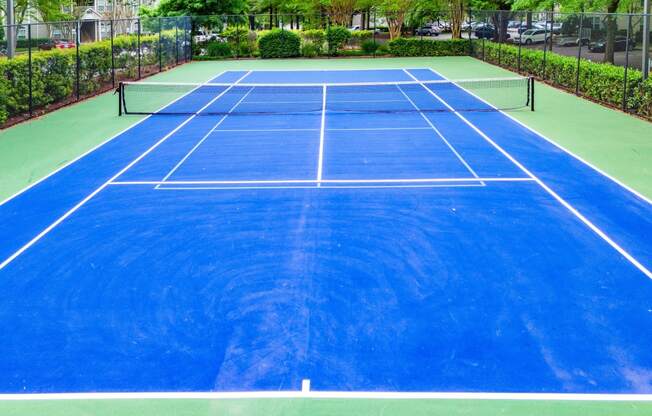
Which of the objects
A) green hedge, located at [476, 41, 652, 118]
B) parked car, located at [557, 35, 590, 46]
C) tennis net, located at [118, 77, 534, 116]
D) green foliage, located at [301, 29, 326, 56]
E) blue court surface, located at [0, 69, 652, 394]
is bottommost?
blue court surface, located at [0, 69, 652, 394]

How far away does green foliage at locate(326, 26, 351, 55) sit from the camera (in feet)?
149

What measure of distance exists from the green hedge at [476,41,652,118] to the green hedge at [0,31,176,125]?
1662cm

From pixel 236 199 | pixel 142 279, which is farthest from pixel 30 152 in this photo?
pixel 142 279

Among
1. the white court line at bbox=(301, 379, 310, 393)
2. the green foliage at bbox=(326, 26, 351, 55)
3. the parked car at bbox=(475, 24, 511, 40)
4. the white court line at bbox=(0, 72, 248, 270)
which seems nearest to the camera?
the white court line at bbox=(301, 379, 310, 393)

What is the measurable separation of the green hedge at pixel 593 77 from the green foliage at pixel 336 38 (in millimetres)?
13667

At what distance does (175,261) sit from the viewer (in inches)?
368

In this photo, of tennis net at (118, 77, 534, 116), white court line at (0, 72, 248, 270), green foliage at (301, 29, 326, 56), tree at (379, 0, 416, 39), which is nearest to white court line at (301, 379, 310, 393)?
white court line at (0, 72, 248, 270)

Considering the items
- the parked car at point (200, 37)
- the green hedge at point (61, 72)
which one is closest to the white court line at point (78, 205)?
the green hedge at point (61, 72)

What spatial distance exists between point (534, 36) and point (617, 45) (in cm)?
758

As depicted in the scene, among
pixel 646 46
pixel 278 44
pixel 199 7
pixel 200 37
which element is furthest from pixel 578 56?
pixel 199 7

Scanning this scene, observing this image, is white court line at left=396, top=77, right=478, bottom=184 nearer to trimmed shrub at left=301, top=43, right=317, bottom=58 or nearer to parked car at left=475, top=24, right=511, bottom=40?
parked car at left=475, top=24, right=511, bottom=40

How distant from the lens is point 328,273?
→ 885 centimetres

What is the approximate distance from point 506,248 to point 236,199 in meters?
4.55

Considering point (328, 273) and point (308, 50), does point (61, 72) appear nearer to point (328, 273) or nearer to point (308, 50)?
point (328, 273)
